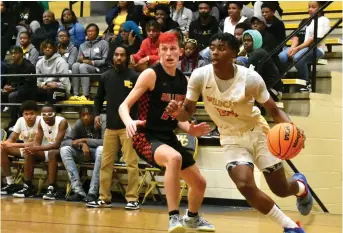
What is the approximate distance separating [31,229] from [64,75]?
15.7 feet

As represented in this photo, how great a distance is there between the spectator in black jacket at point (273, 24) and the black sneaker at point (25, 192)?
4584mm

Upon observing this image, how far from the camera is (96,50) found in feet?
37.9

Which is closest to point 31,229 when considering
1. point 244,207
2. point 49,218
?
point 49,218

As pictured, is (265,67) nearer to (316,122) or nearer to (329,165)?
(316,122)

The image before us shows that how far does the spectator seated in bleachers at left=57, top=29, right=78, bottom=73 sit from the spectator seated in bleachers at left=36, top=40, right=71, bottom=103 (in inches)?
16.6

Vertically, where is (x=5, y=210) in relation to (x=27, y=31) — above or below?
below

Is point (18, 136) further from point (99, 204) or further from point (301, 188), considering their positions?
point (301, 188)

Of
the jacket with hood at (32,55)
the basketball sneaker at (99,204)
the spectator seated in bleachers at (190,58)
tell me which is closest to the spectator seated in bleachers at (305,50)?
the spectator seated in bleachers at (190,58)

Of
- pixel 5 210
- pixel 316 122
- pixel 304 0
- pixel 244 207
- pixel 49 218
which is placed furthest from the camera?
pixel 304 0

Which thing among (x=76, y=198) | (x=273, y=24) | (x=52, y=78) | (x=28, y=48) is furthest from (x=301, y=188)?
(x=28, y=48)

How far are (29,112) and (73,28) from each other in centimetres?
279

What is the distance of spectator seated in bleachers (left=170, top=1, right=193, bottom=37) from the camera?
11.8 metres

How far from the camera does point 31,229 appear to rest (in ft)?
20.6

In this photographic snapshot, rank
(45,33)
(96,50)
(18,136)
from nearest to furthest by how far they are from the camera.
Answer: (18,136)
(96,50)
(45,33)
